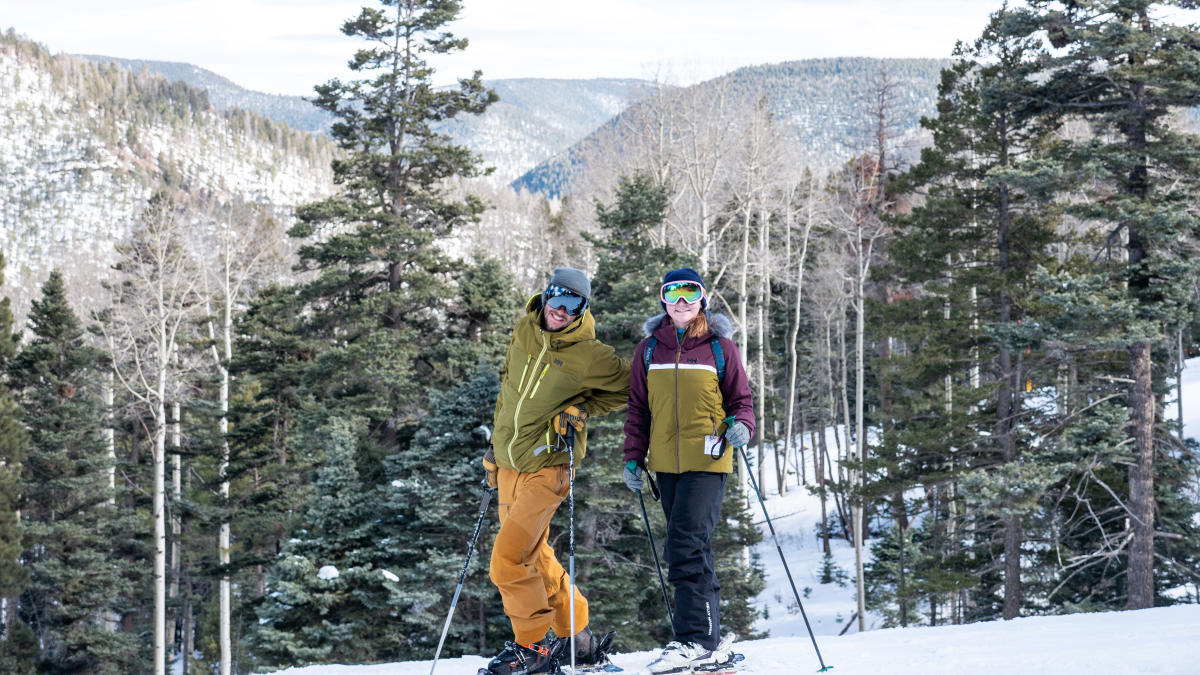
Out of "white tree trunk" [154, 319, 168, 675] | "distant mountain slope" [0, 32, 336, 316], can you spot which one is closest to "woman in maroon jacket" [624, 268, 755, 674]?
"white tree trunk" [154, 319, 168, 675]

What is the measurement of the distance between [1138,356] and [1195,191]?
2.23 m

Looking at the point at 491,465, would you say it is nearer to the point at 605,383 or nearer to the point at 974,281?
the point at 605,383

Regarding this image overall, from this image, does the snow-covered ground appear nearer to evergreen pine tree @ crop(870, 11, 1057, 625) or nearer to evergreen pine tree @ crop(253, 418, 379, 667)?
evergreen pine tree @ crop(870, 11, 1057, 625)

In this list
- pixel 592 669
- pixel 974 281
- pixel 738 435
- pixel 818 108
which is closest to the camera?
pixel 738 435

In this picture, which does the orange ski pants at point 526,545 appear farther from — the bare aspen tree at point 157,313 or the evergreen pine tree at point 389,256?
the bare aspen tree at point 157,313

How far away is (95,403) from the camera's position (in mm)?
28406

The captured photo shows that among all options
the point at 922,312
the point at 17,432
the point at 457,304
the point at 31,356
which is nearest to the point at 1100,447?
the point at 922,312

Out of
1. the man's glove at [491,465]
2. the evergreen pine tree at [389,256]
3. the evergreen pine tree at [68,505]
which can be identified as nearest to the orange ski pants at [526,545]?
the man's glove at [491,465]

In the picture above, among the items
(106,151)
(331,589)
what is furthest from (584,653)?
(106,151)

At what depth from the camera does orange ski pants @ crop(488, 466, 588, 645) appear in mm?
4500

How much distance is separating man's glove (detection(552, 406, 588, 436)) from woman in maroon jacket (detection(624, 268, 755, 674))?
0.38m

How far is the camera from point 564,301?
4.55 meters

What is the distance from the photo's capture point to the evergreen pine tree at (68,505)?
22688 mm

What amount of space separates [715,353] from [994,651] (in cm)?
261
